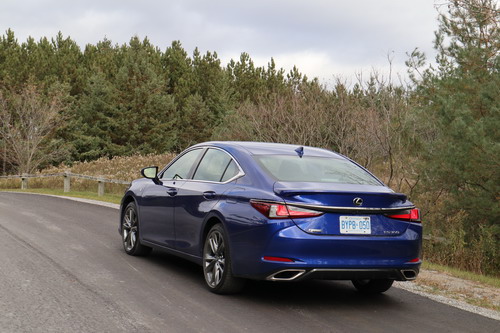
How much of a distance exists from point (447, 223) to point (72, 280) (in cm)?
829

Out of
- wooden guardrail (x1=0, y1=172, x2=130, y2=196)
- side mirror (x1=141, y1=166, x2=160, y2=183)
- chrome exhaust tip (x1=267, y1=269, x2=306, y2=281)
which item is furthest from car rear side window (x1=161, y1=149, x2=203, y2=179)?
A: wooden guardrail (x1=0, y1=172, x2=130, y2=196)

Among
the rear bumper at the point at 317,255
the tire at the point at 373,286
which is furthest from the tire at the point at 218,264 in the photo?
the tire at the point at 373,286

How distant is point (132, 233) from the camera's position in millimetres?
9398

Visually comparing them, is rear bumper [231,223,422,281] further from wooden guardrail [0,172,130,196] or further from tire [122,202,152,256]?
wooden guardrail [0,172,130,196]

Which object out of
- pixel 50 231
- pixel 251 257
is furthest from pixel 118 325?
pixel 50 231

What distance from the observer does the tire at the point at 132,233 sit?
9.23m

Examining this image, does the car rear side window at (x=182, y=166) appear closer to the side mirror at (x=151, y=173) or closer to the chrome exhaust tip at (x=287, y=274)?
the side mirror at (x=151, y=173)

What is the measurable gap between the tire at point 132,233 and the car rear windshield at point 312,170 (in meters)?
2.88

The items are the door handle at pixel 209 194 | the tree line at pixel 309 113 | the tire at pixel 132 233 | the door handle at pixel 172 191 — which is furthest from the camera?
the tree line at pixel 309 113

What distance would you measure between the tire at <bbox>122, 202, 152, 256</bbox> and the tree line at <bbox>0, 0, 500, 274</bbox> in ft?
17.8

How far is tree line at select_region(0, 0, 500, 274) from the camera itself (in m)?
11.9

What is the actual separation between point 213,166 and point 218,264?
130 centimetres

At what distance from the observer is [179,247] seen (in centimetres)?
783

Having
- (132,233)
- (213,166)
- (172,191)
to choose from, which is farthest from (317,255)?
(132,233)
